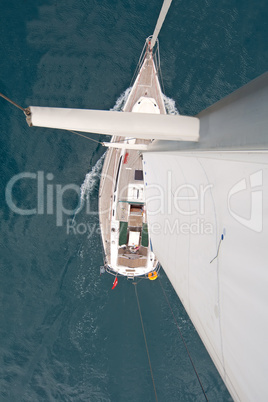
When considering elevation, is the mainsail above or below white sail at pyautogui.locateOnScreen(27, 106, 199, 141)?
below

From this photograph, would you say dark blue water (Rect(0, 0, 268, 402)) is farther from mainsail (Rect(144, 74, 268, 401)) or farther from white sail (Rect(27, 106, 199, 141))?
mainsail (Rect(144, 74, 268, 401))

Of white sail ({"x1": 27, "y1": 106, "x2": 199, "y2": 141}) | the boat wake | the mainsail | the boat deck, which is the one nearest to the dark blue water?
the boat wake

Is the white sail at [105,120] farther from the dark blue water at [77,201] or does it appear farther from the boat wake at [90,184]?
the dark blue water at [77,201]

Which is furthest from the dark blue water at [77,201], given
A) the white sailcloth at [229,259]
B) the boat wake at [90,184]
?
the white sailcloth at [229,259]

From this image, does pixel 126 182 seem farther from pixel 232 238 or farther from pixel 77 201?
pixel 232 238

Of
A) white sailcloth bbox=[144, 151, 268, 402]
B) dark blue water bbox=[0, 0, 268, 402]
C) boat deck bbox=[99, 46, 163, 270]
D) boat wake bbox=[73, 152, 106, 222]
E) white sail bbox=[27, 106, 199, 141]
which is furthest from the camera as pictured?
boat wake bbox=[73, 152, 106, 222]

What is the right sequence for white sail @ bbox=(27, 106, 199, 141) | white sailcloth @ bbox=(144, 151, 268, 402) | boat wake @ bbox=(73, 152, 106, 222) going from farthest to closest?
1. boat wake @ bbox=(73, 152, 106, 222)
2. white sail @ bbox=(27, 106, 199, 141)
3. white sailcloth @ bbox=(144, 151, 268, 402)
